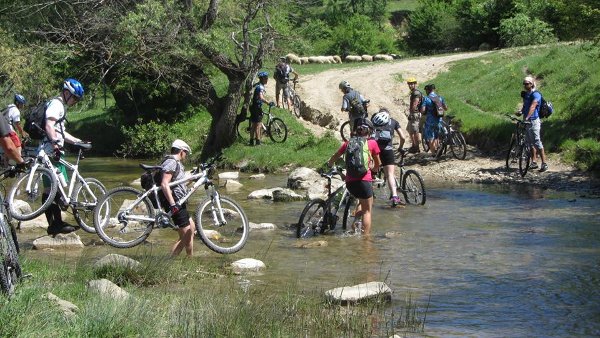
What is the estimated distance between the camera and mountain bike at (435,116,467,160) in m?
23.0

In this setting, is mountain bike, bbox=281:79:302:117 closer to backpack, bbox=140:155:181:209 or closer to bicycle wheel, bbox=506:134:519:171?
bicycle wheel, bbox=506:134:519:171

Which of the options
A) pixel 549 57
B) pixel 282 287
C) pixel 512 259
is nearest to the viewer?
pixel 282 287

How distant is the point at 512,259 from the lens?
12055mm

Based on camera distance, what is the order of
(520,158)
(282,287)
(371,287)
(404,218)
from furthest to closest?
(520,158)
(404,218)
(282,287)
(371,287)

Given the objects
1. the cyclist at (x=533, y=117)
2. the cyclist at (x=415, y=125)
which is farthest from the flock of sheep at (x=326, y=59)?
the cyclist at (x=533, y=117)

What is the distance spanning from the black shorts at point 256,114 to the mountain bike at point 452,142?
5810 mm

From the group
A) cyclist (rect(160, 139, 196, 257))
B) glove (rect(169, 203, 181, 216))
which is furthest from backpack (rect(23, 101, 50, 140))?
glove (rect(169, 203, 181, 216))

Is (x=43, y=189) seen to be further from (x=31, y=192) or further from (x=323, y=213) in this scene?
(x=323, y=213)

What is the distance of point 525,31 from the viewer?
1655 inches

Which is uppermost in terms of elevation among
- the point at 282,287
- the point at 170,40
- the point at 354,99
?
the point at 170,40

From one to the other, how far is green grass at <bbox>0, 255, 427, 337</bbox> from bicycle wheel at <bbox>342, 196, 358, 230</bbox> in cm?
416

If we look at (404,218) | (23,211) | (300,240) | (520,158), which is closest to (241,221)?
(300,240)

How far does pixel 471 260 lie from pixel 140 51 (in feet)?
42.2

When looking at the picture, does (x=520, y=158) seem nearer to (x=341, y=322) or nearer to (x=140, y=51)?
(x=140, y=51)
